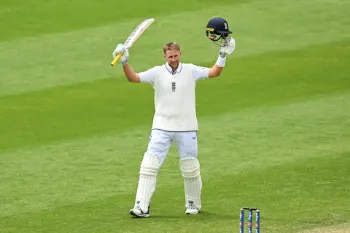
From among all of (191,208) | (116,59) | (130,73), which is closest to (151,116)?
(191,208)

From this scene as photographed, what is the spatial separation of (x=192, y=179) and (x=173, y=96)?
3.26 feet

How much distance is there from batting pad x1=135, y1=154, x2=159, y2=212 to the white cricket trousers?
10cm

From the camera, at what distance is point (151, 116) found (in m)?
17.9

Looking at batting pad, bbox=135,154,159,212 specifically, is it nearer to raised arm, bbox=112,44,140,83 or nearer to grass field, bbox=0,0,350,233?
grass field, bbox=0,0,350,233

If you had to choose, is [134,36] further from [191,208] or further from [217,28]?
[191,208]

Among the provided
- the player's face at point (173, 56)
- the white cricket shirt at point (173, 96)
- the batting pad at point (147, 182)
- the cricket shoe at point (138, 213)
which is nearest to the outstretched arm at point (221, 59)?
the white cricket shirt at point (173, 96)

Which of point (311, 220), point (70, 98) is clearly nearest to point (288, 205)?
point (311, 220)

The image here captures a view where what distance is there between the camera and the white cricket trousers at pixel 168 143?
43.3 ft

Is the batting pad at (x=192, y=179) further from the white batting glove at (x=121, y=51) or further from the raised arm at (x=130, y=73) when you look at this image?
the white batting glove at (x=121, y=51)

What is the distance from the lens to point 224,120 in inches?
697

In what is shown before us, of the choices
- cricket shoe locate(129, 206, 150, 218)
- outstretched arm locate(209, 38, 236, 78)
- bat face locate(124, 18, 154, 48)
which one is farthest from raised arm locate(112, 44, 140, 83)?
cricket shoe locate(129, 206, 150, 218)

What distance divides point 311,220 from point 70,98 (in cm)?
682

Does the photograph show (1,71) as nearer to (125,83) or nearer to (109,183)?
(125,83)

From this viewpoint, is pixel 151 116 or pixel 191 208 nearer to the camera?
pixel 191 208
